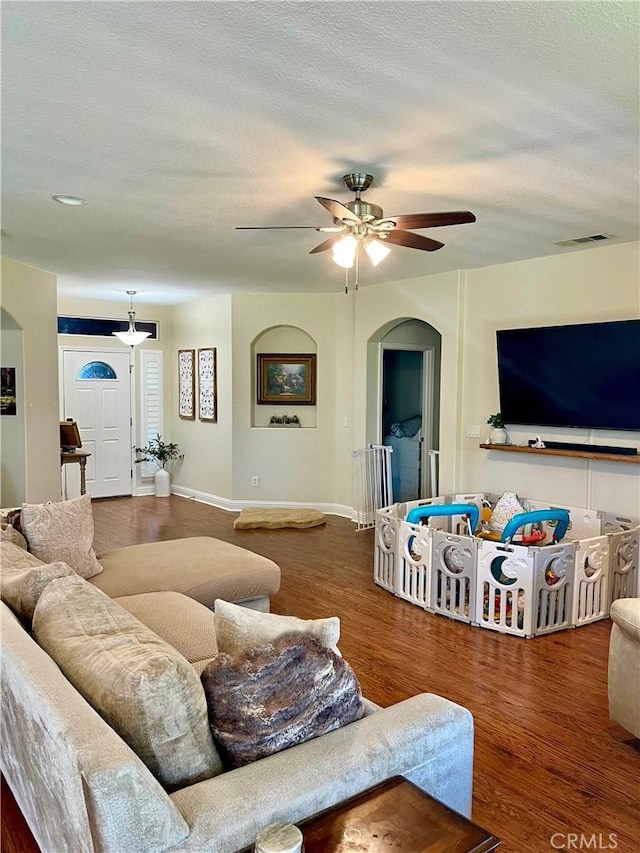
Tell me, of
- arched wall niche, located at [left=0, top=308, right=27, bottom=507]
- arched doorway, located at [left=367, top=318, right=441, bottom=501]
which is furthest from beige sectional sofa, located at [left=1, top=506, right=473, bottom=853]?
arched doorway, located at [left=367, top=318, right=441, bottom=501]

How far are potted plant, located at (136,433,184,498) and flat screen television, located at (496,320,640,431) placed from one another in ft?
16.8

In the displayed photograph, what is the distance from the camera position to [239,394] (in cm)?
768

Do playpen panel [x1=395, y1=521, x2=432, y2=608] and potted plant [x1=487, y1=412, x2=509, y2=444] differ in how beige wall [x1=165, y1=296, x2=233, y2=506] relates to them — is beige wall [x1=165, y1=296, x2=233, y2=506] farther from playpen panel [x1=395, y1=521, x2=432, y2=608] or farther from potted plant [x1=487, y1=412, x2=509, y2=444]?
playpen panel [x1=395, y1=521, x2=432, y2=608]

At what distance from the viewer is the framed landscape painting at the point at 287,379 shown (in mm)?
7664

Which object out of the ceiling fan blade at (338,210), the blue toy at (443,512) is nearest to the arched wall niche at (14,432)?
the blue toy at (443,512)

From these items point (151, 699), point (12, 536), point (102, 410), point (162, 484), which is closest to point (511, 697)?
point (151, 699)

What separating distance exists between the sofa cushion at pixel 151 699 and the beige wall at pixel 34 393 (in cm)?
466

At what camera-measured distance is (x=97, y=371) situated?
27.5 feet

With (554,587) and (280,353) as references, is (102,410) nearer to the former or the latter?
(280,353)

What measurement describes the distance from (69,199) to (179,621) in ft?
8.43

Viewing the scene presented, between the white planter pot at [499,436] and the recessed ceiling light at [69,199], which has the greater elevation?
the recessed ceiling light at [69,199]

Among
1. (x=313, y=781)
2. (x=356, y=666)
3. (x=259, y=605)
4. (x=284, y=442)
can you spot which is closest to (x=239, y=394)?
(x=284, y=442)

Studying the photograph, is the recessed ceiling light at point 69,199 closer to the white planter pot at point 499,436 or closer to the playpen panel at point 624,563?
the white planter pot at point 499,436

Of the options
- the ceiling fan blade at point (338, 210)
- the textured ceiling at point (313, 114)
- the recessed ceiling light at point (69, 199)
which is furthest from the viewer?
the recessed ceiling light at point (69, 199)
